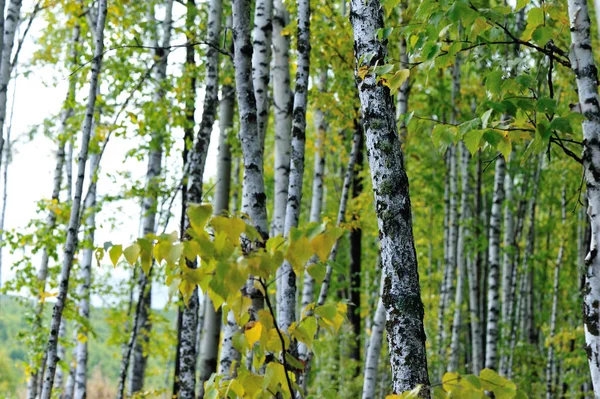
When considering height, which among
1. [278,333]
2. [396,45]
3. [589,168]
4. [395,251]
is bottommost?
[278,333]

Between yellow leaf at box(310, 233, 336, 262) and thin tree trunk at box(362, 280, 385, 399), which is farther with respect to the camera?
thin tree trunk at box(362, 280, 385, 399)

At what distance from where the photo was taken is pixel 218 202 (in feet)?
22.2

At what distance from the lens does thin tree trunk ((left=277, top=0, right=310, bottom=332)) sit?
4605mm

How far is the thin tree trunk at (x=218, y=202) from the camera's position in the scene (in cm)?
647

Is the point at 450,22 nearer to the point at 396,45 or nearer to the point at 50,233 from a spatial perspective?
the point at 50,233

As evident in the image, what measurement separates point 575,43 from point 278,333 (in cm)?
168

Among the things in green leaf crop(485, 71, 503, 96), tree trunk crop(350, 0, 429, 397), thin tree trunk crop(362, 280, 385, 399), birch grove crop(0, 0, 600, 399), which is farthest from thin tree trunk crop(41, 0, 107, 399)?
green leaf crop(485, 71, 503, 96)

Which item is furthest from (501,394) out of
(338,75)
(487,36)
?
(338,75)

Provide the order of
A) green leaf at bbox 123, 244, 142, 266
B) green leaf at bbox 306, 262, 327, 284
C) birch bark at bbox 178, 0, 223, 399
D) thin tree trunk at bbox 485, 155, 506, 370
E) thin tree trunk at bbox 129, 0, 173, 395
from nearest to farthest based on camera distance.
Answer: green leaf at bbox 123, 244, 142, 266, green leaf at bbox 306, 262, 327, 284, birch bark at bbox 178, 0, 223, 399, thin tree trunk at bbox 485, 155, 506, 370, thin tree trunk at bbox 129, 0, 173, 395

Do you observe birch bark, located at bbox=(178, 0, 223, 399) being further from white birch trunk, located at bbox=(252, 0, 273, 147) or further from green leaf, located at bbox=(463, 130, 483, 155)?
green leaf, located at bbox=(463, 130, 483, 155)

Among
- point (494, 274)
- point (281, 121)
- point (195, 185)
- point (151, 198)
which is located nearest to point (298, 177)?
point (195, 185)

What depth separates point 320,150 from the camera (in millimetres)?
8477

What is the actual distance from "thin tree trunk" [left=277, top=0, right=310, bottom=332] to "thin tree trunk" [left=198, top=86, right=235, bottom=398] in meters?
1.27

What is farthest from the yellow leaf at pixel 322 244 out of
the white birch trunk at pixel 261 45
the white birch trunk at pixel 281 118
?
the white birch trunk at pixel 281 118
